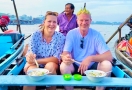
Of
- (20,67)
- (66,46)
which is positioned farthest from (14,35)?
(66,46)

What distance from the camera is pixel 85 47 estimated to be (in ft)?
10.2

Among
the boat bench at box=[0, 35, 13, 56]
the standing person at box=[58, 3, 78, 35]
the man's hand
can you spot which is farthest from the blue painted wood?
the boat bench at box=[0, 35, 13, 56]

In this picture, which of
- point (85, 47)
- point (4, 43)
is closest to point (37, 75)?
point (85, 47)

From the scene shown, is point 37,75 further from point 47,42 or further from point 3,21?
point 3,21

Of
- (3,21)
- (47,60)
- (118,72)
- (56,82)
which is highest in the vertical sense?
(3,21)

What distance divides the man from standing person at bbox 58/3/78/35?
183cm

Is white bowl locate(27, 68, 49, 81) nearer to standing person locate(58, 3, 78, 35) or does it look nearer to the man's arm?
the man's arm

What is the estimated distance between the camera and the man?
9.58 feet

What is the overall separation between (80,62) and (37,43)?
668 millimetres

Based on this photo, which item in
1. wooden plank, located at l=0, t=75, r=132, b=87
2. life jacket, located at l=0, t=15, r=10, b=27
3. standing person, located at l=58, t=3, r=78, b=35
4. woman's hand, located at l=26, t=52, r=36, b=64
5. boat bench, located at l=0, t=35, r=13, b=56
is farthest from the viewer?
life jacket, located at l=0, t=15, r=10, b=27

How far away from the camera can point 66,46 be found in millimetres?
3016

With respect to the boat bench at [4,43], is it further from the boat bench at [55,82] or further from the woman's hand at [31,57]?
the boat bench at [55,82]

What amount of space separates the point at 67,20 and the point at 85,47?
2021 mm

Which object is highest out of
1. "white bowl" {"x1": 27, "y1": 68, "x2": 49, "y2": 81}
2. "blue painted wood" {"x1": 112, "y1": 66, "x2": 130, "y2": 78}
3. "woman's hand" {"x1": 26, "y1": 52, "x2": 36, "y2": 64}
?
"woman's hand" {"x1": 26, "y1": 52, "x2": 36, "y2": 64}
